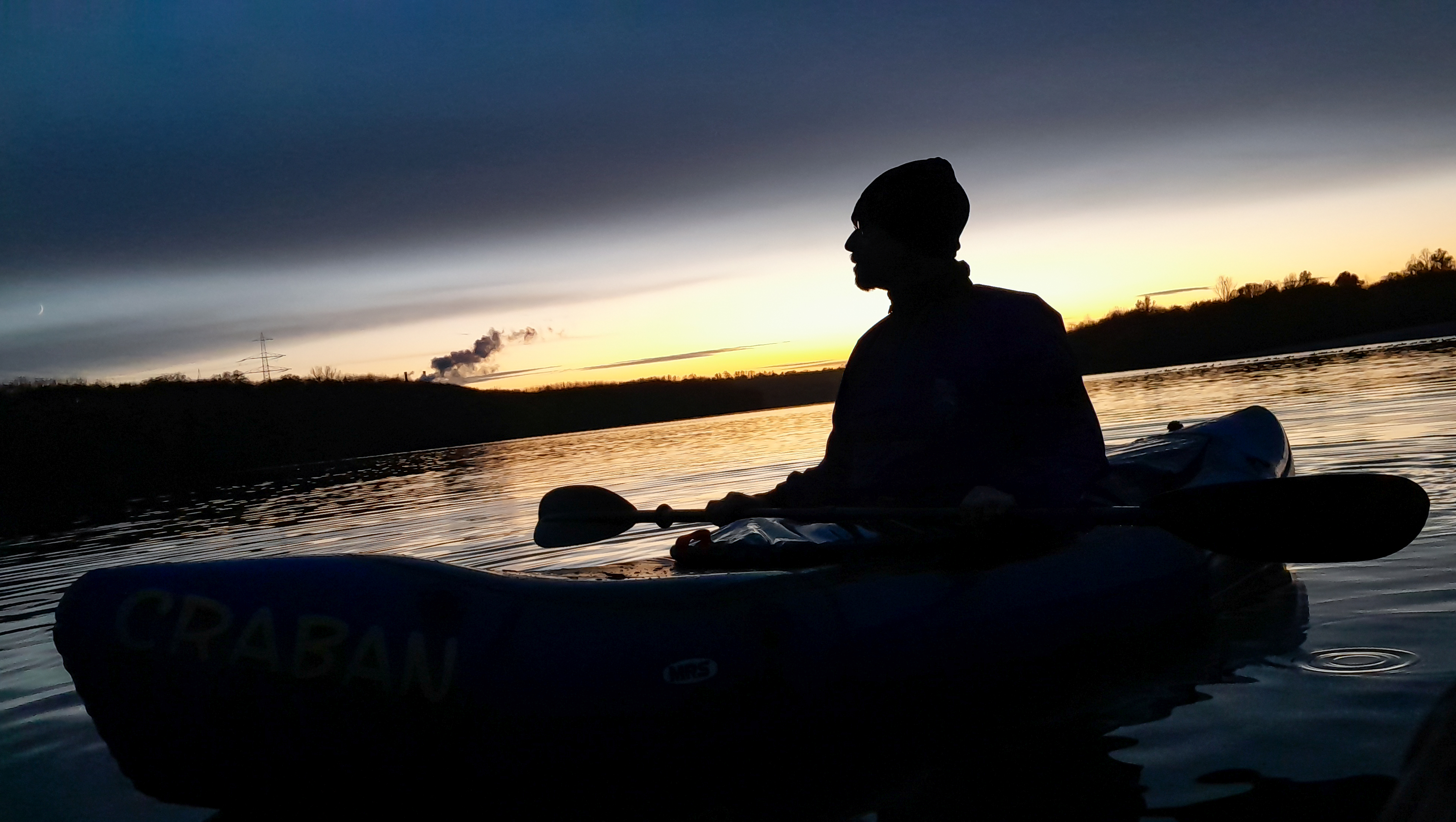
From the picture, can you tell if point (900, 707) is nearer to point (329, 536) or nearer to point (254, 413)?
point (329, 536)

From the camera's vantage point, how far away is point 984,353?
3.50m

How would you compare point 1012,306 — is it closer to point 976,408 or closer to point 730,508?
point 976,408

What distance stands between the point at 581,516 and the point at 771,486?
22.1 ft

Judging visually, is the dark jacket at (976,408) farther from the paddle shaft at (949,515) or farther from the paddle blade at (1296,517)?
the paddle blade at (1296,517)

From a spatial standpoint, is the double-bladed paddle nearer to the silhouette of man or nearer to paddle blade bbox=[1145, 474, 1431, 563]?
paddle blade bbox=[1145, 474, 1431, 563]

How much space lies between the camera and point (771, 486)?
435 inches

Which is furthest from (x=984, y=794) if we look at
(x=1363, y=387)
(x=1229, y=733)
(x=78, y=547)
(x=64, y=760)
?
(x=1363, y=387)

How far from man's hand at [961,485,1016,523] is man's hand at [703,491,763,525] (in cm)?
103

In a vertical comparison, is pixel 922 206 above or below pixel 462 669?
above

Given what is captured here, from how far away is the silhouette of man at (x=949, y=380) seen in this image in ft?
11.5

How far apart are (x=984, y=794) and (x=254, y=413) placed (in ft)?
182

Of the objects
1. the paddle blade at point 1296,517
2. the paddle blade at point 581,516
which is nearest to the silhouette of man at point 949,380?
the paddle blade at point 1296,517

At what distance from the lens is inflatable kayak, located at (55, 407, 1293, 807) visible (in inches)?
90.9

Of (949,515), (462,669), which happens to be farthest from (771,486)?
(462,669)
